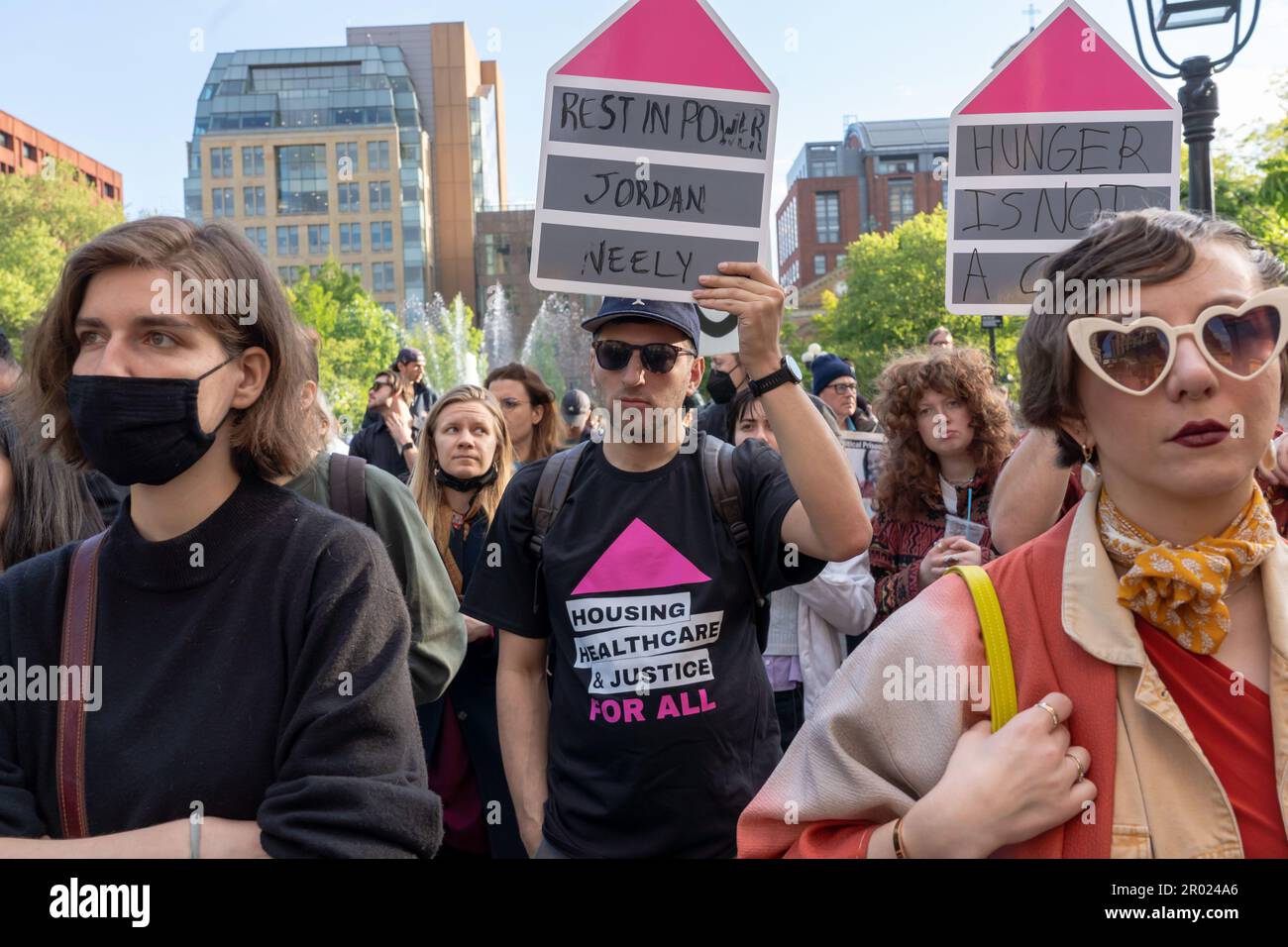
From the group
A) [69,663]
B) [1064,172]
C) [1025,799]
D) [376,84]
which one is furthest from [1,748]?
[376,84]

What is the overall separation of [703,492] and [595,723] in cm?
66

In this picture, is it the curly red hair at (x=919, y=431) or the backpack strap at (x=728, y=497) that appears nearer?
the backpack strap at (x=728, y=497)

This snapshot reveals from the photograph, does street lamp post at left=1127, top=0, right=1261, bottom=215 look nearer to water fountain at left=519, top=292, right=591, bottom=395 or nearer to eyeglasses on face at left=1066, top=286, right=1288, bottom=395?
eyeglasses on face at left=1066, top=286, right=1288, bottom=395

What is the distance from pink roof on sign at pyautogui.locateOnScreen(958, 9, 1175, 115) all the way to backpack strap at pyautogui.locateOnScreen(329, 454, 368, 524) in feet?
7.00

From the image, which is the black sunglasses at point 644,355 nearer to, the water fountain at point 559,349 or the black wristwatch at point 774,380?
the black wristwatch at point 774,380

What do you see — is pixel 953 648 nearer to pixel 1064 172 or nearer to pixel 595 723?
pixel 595 723

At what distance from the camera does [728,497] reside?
3074 mm

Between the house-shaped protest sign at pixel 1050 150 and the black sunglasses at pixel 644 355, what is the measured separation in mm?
975

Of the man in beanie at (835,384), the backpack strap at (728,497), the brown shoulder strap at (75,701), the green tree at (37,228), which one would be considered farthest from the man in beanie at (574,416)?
the green tree at (37,228)

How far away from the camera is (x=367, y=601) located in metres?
1.99

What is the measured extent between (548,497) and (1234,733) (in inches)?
75.2

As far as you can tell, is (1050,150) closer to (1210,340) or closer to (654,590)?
(654,590)

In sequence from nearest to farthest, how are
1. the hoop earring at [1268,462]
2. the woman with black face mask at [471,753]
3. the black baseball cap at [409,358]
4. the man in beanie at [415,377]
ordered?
the hoop earring at [1268,462] < the woman with black face mask at [471,753] < the man in beanie at [415,377] < the black baseball cap at [409,358]

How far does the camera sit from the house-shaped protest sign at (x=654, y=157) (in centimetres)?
302
